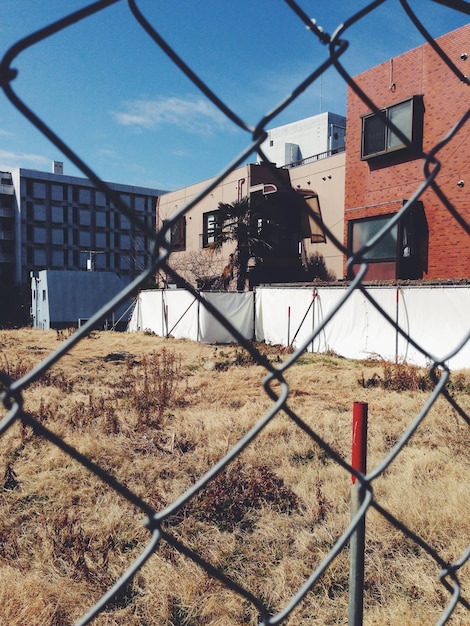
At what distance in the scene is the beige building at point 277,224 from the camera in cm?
1792

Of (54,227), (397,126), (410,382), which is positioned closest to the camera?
(410,382)

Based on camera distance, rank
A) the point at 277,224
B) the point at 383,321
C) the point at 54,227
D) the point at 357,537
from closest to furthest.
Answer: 1. the point at 357,537
2. the point at 383,321
3. the point at 277,224
4. the point at 54,227

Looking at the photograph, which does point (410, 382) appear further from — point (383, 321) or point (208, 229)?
point (208, 229)

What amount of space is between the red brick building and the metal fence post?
36.9 feet

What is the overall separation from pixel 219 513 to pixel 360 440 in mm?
3019

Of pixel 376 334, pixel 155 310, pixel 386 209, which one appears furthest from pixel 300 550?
pixel 155 310

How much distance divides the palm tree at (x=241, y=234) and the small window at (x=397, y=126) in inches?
196

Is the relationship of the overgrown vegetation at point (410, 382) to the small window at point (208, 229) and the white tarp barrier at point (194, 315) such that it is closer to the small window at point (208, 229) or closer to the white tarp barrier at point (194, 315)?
the white tarp barrier at point (194, 315)

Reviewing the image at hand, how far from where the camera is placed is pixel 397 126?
14102 mm

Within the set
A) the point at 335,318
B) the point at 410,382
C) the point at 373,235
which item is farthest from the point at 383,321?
the point at 410,382

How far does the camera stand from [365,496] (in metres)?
1.03

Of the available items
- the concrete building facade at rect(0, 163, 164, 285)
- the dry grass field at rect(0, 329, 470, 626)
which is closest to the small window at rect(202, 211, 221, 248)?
the dry grass field at rect(0, 329, 470, 626)

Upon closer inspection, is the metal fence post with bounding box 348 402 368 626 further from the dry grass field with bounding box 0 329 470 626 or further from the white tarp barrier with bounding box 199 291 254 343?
the white tarp barrier with bounding box 199 291 254 343

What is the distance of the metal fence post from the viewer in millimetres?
1151
